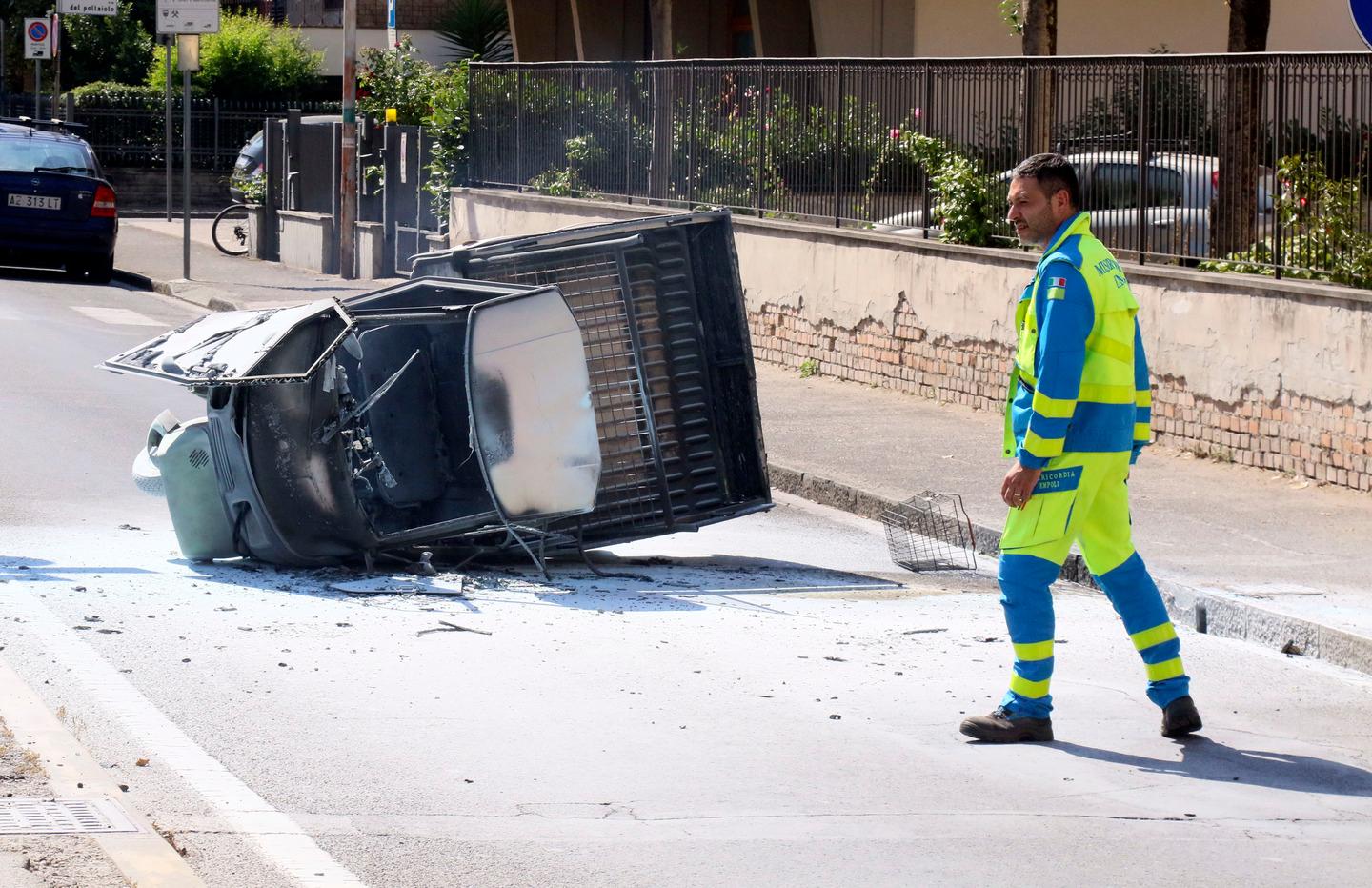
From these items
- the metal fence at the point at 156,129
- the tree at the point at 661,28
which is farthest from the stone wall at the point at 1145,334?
the metal fence at the point at 156,129

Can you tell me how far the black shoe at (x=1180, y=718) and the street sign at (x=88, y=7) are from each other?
2878 centimetres

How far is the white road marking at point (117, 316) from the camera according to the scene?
63.3 ft

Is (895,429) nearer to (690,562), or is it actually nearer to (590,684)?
(690,562)

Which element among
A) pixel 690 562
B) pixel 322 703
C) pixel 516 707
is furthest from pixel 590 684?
pixel 690 562

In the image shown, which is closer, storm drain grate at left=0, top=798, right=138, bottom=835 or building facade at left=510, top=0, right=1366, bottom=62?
storm drain grate at left=0, top=798, right=138, bottom=835

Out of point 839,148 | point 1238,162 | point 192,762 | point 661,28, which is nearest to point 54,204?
point 661,28

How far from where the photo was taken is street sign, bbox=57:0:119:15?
31.4m

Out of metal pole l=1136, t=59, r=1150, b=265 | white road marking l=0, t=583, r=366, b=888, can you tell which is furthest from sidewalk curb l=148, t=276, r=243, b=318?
white road marking l=0, t=583, r=366, b=888

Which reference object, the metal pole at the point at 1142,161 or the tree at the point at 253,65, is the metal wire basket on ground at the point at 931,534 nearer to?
the metal pole at the point at 1142,161

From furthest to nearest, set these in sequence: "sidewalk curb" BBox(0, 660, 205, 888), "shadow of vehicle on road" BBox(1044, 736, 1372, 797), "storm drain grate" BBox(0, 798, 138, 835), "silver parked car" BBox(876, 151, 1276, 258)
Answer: "silver parked car" BBox(876, 151, 1276, 258) < "shadow of vehicle on road" BBox(1044, 736, 1372, 797) < "storm drain grate" BBox(0, 798, 138, 835) < "sidewalk curb" BBox(0, 660, 205, 888)

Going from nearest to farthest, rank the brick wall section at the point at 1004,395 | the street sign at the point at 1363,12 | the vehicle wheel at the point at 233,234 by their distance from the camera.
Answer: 1. the street sign at the point at 1363,12
2. the brick wall section at the point at 1004,395
3. the vehicle wheel at the point at 233,234

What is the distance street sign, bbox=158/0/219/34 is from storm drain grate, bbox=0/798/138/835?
19.3 meters

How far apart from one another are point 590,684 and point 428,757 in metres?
1.03

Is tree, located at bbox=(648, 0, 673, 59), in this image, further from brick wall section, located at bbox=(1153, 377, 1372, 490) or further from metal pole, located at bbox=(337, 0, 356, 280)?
brick wall section, located at bbox=(1153, 377, 1372, 490)
